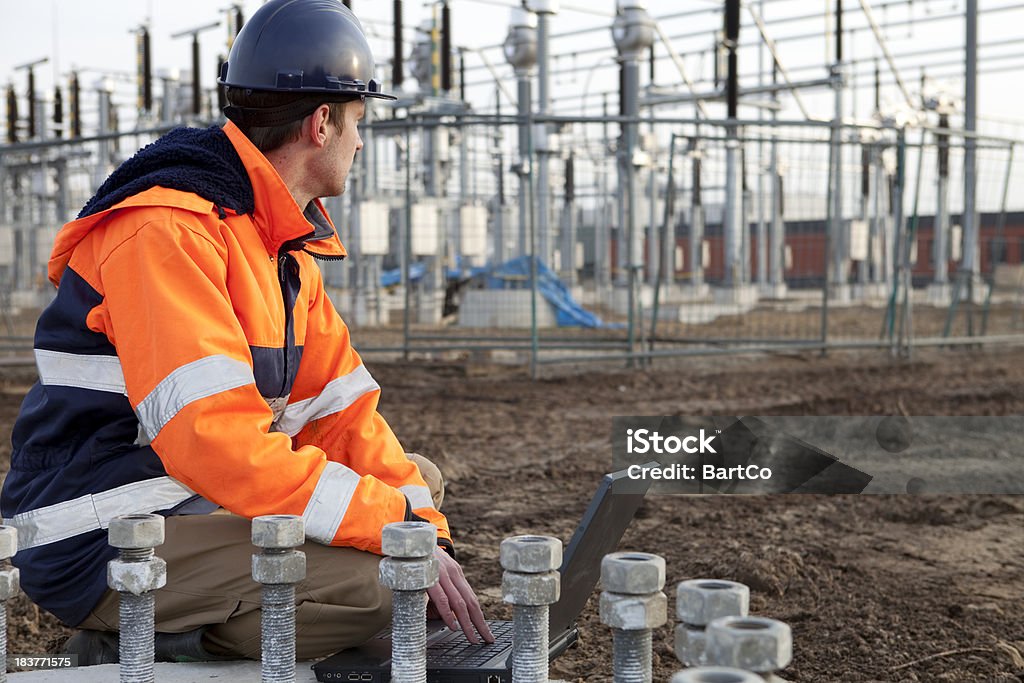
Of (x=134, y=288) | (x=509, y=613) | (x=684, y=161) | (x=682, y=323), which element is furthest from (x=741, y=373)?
(x=684, y=161)

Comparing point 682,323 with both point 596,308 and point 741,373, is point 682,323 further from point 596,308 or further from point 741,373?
point 741,373

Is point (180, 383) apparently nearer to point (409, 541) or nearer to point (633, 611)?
point (409, 541)

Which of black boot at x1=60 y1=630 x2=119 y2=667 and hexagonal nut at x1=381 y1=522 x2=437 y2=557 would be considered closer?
hexagonal nut at x1=381 y1=522 x2=437 y2=557

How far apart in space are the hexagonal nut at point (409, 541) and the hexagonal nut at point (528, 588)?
0.44ft

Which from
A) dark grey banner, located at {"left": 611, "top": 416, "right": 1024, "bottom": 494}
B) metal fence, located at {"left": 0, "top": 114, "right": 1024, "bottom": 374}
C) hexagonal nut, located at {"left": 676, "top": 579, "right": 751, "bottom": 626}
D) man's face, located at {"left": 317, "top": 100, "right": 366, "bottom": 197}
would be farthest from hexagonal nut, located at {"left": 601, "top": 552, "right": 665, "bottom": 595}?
metal fence, located at {"left": 0, "top": 114, "right": 1024, "bottom": 374}

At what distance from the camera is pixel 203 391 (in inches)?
76.1

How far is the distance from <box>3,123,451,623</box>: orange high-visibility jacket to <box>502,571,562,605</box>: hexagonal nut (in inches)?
20.9

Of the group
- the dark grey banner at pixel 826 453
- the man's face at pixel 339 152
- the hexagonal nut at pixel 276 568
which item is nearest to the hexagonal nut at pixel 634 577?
the hexagonal nut at pixel 276 568

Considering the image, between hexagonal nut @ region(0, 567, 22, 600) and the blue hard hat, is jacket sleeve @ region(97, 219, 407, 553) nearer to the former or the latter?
hexagonal nut @ region(0, 567, 22, 600)

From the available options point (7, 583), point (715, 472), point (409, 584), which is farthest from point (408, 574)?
point (715, 472)

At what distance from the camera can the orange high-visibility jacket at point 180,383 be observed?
6.44 feet

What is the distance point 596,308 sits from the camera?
40.2 ft

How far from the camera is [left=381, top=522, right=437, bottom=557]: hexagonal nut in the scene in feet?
5.50

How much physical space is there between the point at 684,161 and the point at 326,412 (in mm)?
16516
